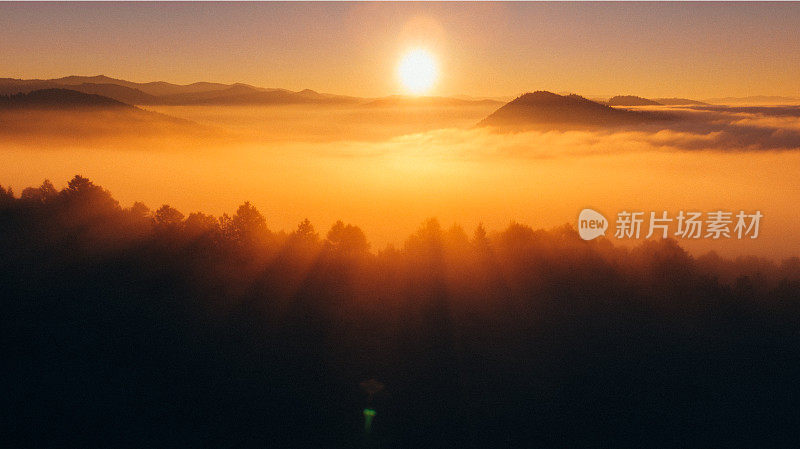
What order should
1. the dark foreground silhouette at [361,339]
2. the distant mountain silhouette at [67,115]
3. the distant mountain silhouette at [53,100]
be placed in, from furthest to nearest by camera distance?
1. the distant mountain silhouette at [67,115]
2. the distant mountain silhouette at [53,100]
3. the dark foreground silhouette at [361,339]

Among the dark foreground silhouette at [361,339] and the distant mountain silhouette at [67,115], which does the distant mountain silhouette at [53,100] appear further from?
the dark foreground silhouette at [361,339]

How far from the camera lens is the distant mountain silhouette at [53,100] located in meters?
154

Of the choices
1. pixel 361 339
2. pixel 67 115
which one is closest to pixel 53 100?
pixel 67 115

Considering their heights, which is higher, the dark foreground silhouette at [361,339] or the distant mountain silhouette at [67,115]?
the distant mountain silhouette at [67,115]

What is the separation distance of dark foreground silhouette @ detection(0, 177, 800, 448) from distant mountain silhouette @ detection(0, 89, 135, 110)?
386 ft

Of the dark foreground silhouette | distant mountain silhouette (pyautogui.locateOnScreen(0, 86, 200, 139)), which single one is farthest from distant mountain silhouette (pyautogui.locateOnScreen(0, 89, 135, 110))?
the dark foreground silhouette

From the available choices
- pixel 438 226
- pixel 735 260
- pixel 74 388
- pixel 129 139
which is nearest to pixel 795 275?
pixel 735 260

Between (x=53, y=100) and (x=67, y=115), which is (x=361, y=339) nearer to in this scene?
(x=67, y=115)

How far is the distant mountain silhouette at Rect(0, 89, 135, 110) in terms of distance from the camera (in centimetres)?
15400

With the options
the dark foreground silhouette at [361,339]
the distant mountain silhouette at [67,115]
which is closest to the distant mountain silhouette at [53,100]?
the distant mountain silhouette at [67,115]

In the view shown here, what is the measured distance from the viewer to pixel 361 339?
3844 centimetres

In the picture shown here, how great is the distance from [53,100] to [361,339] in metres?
156

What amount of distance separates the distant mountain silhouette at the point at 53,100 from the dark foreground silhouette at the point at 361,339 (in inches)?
4629

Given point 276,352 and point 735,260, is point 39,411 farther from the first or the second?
point 735,260
